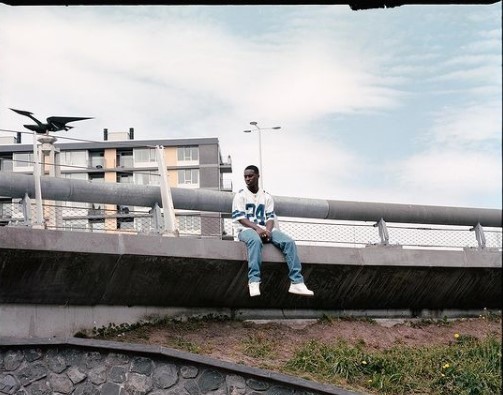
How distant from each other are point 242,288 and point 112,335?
1681 millimetres

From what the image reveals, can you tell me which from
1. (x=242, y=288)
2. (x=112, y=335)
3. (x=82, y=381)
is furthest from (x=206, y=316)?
(x=82, y=381)

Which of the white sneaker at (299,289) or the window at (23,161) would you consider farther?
the window at (23,161)

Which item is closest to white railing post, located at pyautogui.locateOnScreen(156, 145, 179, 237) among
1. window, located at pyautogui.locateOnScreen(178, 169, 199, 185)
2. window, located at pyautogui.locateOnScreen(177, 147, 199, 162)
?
window, located at pyautogui.locateOnScreen(178, 169, 199, 185)

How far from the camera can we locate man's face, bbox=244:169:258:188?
974cm

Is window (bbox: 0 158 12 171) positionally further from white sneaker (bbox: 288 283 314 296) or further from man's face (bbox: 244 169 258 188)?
white sneaker (bbox: 288 283 314 296)

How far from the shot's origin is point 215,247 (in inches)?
372

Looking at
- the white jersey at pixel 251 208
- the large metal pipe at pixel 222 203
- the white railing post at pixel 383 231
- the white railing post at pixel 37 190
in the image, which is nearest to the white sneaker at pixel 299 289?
the white jersey at pixel 251 208

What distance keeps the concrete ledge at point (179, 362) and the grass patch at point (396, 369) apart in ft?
1.29

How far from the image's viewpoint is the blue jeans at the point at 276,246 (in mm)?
9305

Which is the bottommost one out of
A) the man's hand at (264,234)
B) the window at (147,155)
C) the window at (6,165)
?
the man's hand at (264,234)

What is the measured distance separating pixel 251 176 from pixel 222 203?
1.12 meters

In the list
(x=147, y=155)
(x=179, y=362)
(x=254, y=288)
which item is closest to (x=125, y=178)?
(x=254, y=288)

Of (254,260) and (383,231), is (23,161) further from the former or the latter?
(383,231)

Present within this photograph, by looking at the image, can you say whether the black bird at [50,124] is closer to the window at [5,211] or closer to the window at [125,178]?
the window at [125,178]
